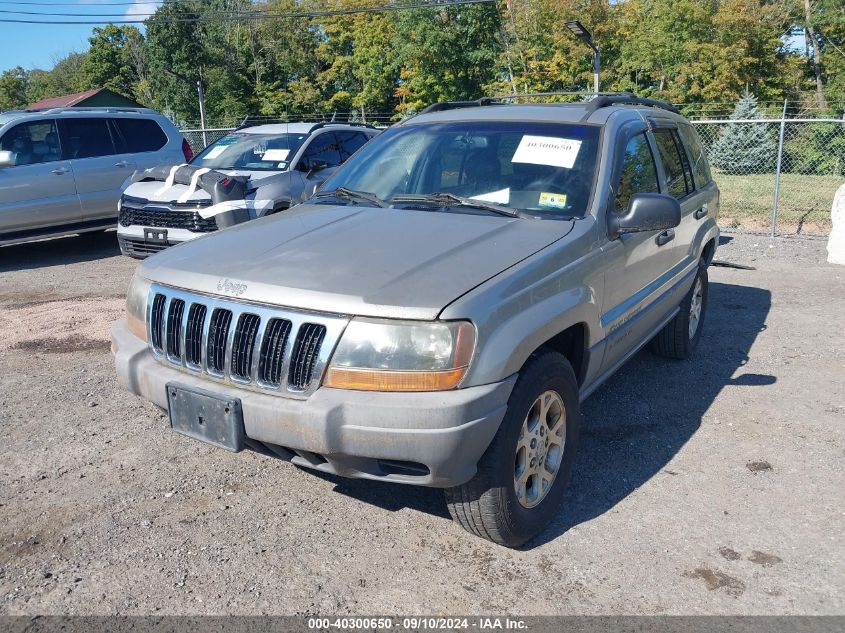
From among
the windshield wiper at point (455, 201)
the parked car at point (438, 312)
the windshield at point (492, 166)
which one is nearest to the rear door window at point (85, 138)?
the windshield at point (492, 166)

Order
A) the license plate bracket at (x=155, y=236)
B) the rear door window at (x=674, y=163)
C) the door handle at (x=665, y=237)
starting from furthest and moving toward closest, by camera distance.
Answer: the license plate bracket at (x=155, y=236)
the rear door window at (x=674, y=163)
the door handle at (x=665, y=237)

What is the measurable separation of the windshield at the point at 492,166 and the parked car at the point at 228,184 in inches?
130

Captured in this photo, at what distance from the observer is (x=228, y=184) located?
8094mm

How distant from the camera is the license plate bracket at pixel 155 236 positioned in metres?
8.23

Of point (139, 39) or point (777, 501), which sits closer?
point (777, 501)

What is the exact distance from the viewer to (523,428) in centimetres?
304

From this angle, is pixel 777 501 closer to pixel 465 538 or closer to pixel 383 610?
pixel 465 538

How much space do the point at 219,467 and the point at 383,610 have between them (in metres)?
1.50

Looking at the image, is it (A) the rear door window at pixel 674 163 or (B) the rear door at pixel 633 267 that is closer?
(B) the rear door at pixel 633 267

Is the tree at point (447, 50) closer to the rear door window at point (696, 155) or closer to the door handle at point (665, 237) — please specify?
the rear door window at point (696, 155)

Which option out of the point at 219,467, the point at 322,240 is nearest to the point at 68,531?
the point at 219,467

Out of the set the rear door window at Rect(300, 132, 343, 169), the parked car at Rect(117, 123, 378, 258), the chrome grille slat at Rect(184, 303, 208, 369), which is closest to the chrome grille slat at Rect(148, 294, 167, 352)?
the chrome grille slat at Rect(184, 303, 208, 369)

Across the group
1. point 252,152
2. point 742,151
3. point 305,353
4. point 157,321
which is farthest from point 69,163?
point 742,151

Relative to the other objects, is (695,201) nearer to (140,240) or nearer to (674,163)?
(674,163)
